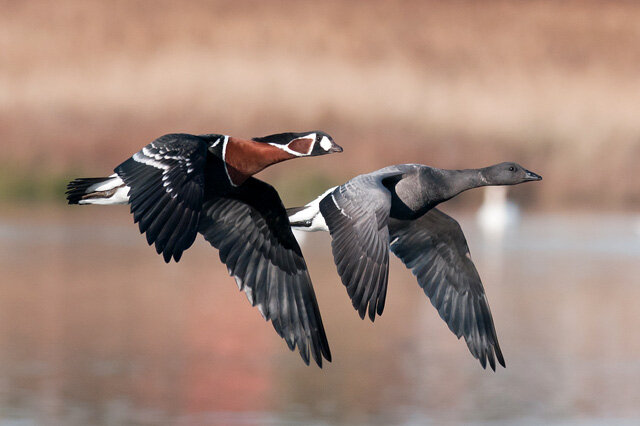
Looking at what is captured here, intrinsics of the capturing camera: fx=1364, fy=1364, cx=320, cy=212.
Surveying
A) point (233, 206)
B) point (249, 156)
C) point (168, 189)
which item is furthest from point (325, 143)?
point (168, 189)

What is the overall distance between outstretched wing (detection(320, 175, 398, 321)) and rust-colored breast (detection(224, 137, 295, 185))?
935 millimetres

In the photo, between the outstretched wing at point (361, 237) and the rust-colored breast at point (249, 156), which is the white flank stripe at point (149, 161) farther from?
the outstretched wing at point (361, 237)

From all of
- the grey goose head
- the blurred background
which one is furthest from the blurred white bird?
the grey goose head

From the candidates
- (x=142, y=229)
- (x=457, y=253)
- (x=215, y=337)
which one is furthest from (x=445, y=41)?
(x=142, y=229)

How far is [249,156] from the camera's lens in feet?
44.5

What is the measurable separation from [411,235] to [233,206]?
8.41 ft

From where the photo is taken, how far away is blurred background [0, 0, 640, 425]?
24.3 meters

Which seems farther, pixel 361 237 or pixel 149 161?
pixel 361 237

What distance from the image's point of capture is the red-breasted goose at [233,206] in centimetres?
1231

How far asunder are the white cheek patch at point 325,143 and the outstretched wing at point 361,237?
0.63 m

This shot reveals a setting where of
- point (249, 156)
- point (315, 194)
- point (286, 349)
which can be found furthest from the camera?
point (315, 194)

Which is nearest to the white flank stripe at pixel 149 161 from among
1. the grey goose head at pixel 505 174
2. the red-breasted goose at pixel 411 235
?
the red-breasted goose at pixel 411 235

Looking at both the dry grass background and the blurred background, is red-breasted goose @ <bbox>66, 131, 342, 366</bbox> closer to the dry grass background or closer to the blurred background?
the blurred background

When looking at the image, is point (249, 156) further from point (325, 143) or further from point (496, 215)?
point (496, 215)
